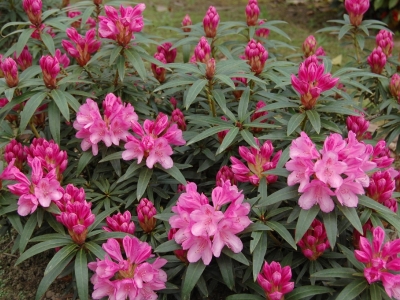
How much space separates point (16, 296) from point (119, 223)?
0.97 metres

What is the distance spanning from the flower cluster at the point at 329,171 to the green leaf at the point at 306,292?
0.34 m

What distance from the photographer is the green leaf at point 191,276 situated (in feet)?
6.57

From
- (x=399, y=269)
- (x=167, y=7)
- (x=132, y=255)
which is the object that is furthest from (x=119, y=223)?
(x=167, y=7)

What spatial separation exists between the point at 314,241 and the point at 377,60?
1.37m

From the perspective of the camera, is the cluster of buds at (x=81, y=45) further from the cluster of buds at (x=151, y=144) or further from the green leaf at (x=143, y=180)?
the green leaf at (x=143, y=180)

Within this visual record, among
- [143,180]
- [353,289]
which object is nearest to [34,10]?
[143,180]

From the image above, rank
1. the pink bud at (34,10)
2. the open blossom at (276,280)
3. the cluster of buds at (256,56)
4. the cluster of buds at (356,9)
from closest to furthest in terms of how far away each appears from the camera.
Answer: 1. the open blossom at (276,280)
2. the cluster of buds at (256,56)
3. the pink bud at (34,10)
4. the cluster of buds at (356,9)

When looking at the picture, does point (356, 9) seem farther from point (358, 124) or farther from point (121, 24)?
point (121, 24)

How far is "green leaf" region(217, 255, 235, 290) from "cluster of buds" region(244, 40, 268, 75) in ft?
3.51

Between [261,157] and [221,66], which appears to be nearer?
[261,157]

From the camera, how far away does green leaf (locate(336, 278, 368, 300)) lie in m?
1.92

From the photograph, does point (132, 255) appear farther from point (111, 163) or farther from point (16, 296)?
point (16, 296)

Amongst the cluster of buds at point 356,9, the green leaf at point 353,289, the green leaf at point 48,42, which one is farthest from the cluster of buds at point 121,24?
Answer: the green leaf at point 353,289

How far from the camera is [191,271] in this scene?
2020mm
